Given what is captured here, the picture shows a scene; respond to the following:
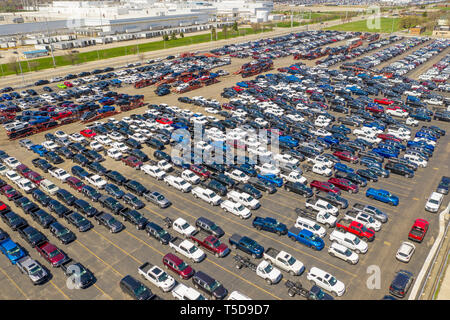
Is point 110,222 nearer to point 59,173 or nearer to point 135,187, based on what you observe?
point 135,187

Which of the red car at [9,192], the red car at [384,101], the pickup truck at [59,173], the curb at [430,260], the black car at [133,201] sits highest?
the red car at [384,101]

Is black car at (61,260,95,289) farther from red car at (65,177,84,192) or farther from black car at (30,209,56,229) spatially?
red car at (65,177,84,192)

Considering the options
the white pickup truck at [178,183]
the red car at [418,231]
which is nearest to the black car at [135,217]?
the white pickup truck at [178,183]

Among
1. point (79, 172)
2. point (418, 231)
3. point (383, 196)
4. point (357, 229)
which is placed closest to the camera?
point (418, 231)

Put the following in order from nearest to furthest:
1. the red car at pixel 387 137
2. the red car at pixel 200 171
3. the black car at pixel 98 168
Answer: the red car at pixel 200 171 → the black car at pixel 98 168 → the red car at pixel 387 137

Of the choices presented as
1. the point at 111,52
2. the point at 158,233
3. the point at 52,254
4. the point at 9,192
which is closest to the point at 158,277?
the point at 158,233

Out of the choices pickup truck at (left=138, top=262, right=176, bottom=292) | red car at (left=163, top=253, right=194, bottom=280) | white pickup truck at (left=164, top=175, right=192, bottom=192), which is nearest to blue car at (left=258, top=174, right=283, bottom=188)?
white pickup truck at (left=164, top=175, right=192, bottom=192)

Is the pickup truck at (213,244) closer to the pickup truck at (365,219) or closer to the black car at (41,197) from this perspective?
the pickup truck at (365,219)
